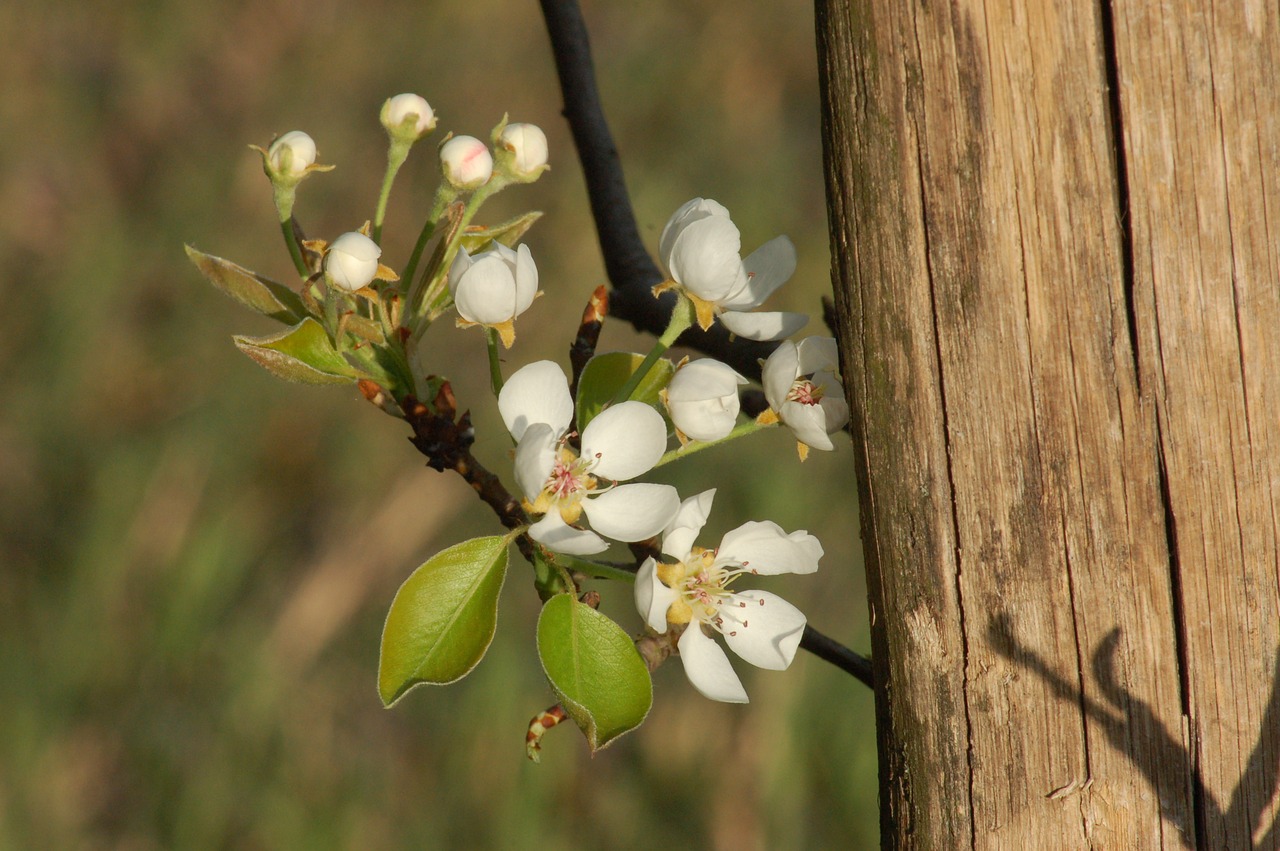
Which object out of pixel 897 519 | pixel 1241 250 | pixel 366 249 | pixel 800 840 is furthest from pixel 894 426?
pixel 800 840

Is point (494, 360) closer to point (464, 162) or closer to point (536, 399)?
point (536, 399)

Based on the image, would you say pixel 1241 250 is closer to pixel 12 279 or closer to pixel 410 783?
pixel 410 783

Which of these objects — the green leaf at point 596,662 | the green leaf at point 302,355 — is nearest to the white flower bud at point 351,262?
the green leaf at point 302,355

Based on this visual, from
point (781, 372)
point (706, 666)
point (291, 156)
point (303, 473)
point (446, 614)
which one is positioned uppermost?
point (291, 156)

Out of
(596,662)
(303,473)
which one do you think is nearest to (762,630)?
(596,662)

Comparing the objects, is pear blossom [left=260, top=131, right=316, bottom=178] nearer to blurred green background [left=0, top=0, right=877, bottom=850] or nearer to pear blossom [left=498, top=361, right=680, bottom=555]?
pear blossom [left=498, top=361, right=680, bottom=555]

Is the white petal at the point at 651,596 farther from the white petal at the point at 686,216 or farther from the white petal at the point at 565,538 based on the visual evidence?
the white petal at the point at 686,216
